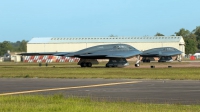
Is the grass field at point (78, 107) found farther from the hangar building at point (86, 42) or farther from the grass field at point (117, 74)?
the hangar building at point (86, 42)

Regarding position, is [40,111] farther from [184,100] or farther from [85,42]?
[85,42]

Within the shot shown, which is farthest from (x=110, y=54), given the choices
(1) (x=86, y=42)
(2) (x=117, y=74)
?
(1) (x=86, y=42)

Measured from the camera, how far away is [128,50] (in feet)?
168

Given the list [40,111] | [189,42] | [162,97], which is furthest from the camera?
[189,42]

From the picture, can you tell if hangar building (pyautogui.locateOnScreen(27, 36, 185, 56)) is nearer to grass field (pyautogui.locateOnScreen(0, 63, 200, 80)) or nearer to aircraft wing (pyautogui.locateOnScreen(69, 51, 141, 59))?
aircraft wing (pyautogui.locateOnScreen(69, 51, 141, 59))

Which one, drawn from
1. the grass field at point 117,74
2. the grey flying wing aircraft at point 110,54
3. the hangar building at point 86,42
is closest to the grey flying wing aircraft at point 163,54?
the grey flying wing aircraft at point 110,54

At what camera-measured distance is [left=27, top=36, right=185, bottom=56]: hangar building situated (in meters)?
105

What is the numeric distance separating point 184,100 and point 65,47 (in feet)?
306

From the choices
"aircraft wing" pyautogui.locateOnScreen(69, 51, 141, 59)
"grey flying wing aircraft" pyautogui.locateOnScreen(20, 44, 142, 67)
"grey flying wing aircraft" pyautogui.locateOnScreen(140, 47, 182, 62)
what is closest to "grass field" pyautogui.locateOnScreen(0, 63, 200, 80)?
"aircraft wing" pyautogui.locateOnScreen(69, 51, 141, 59)

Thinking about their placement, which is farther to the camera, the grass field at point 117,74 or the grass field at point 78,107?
the grass field at point 117,74

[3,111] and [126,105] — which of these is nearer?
[3,111]

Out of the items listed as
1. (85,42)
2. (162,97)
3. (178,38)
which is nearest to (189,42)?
(178,38)

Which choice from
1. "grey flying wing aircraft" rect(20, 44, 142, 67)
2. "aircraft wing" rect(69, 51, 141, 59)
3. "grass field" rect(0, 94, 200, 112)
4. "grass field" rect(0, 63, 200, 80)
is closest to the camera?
"grass field" rect(0, 94, 200, 112)

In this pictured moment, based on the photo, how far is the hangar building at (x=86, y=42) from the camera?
345 feet
